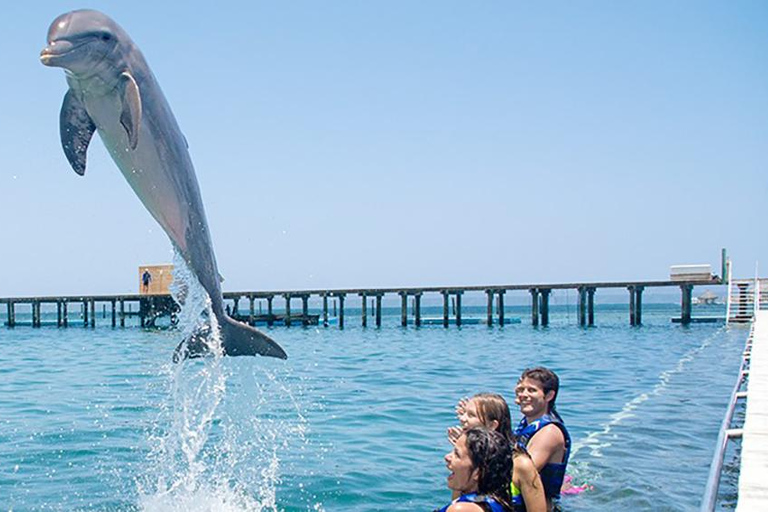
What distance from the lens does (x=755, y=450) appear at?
6840mm

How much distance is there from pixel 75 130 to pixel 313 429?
840cm

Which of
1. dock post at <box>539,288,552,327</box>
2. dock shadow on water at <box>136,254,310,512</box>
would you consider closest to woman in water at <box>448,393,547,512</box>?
dock shadow on water at <box>136,254,310,512</box>

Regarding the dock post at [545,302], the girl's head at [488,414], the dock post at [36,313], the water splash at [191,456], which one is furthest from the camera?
the dock post at [36,313]

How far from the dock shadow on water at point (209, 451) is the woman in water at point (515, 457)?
2995 mm

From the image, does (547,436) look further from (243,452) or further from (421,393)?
(421,393)

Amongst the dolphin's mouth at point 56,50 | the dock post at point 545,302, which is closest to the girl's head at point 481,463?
the dolphin's mouth at point 56,50

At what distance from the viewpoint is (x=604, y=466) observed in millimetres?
10711

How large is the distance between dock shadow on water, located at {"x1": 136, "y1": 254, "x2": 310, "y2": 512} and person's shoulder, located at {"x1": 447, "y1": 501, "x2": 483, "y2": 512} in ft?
12.2

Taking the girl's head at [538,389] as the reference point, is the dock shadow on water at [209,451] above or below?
below

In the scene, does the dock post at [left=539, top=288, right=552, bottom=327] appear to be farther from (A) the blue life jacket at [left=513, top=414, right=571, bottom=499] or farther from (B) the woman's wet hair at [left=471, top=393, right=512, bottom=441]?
(B) the woman's wet hair at [left=471, top=393, right=512, bottom=441]

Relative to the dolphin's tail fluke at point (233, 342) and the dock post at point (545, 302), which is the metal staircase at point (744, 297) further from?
the dolphin's tail fluke at point (233, 342)

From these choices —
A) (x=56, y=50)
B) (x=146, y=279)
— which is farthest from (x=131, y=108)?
(x=146, y=279)

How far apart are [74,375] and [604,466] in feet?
48.2

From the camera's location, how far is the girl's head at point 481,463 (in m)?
3.99
